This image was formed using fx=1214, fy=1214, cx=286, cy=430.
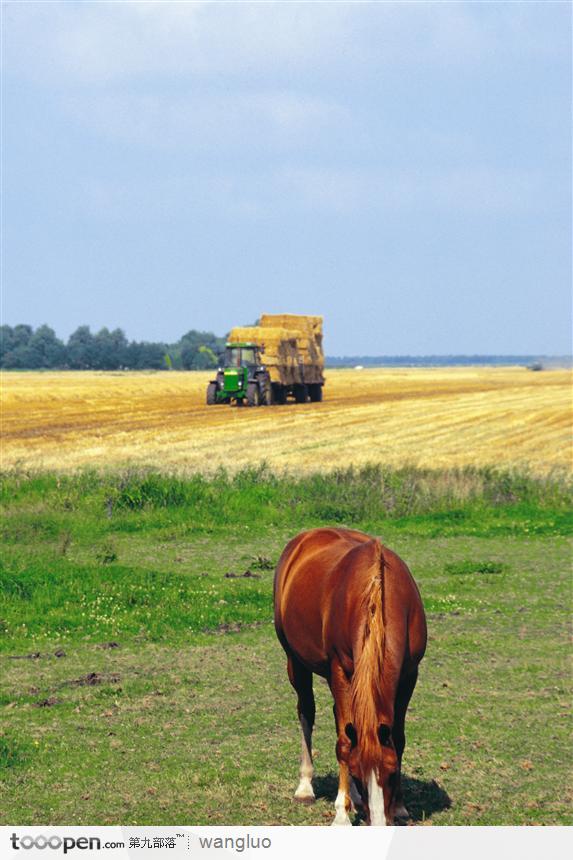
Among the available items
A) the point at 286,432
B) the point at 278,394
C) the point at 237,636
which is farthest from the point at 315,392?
the point at 237,636

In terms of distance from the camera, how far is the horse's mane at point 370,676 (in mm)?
6801

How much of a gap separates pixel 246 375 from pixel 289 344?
3.20 m

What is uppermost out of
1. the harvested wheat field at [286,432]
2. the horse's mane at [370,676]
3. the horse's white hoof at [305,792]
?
the horse's mane at [370,676]

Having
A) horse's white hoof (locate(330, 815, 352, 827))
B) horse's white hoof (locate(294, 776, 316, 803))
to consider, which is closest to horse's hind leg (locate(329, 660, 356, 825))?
horse's white hoof (locate(330, 815, 352, 827))

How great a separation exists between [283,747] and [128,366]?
552ft

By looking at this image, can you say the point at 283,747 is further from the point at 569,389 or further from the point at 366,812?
the point at 569,389

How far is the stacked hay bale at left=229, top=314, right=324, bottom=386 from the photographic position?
196 ft

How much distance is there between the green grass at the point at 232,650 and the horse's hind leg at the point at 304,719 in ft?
0.40

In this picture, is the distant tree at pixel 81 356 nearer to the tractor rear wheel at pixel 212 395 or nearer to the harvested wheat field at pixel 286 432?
the harvested wheat field at pixel 286 432

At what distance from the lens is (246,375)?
59.5 m

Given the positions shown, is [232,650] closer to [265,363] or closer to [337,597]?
[337,597]

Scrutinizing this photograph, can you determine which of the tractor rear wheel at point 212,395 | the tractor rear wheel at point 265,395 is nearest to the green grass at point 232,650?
the tractor rear wheel at point 265,395

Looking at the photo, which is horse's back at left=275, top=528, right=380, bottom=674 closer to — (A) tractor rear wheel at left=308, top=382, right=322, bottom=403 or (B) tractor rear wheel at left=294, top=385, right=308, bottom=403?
(B) tractor rear wheel at left=294, top=385, right=308, bottom=403

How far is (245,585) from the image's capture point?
18.5 metres
